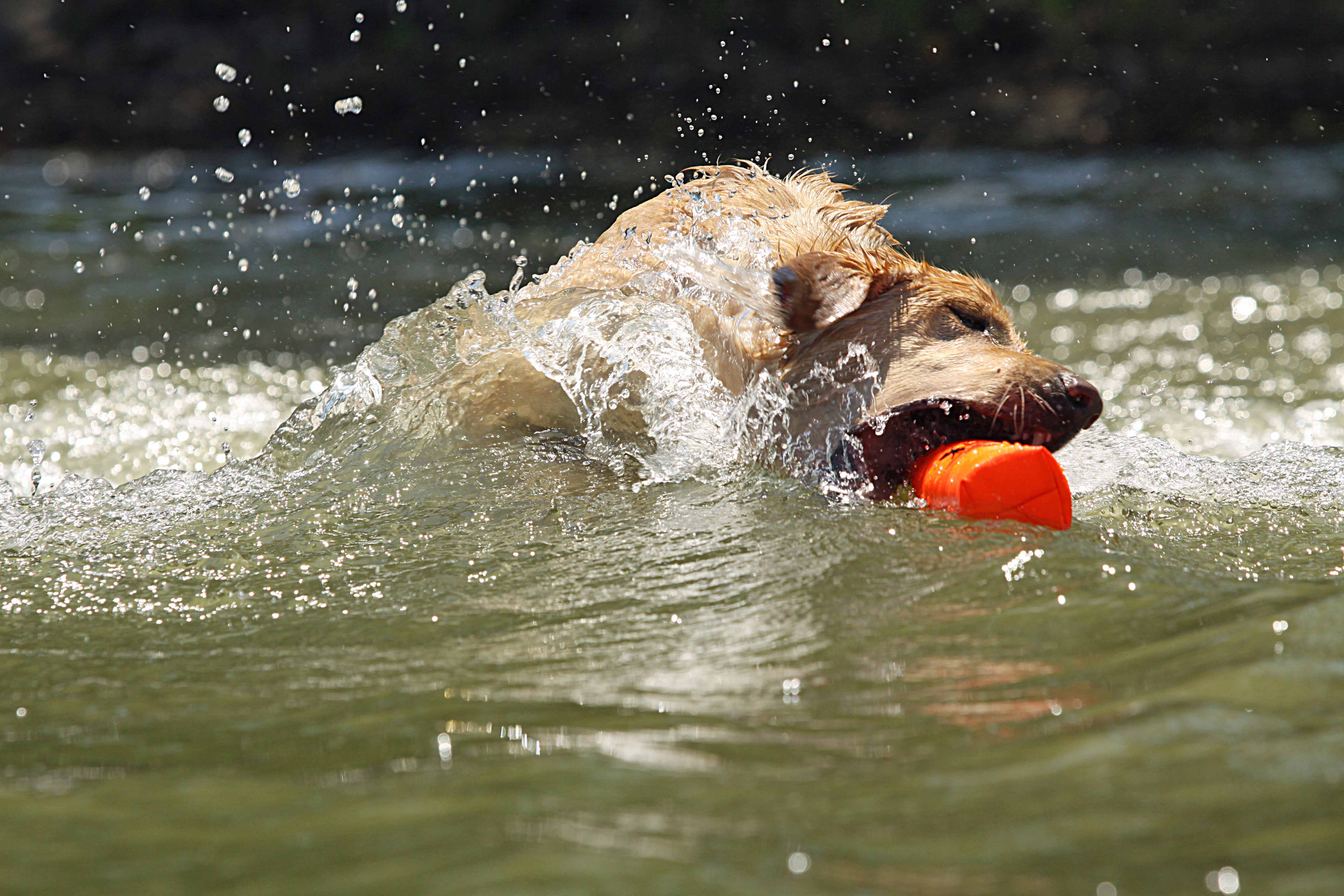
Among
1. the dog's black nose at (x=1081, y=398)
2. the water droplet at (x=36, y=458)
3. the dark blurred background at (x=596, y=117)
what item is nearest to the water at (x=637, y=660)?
the water droplet at (x=36, y=458)

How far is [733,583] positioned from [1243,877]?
56.4 inches

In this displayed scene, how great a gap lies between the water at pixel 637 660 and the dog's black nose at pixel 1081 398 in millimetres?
287

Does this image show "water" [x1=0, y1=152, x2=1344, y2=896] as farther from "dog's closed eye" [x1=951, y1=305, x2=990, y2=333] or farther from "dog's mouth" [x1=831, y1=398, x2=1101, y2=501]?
"dog's closed eye" [x1=951, y1=305, x2=990, y2=333]

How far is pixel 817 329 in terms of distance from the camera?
12.9ft

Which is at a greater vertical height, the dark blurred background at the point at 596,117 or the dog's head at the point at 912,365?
the dark blurred background at the point at 596,117

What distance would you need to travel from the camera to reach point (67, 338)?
8.59 metres

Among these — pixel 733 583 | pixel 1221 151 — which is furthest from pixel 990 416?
pixel 1221 151

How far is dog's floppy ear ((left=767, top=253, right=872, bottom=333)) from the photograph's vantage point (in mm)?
3889

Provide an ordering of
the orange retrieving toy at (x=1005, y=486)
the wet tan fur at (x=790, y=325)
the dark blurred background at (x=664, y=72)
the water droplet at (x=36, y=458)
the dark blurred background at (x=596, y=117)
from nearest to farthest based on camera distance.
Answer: the orange retrieving toy at (x=1005, y=486) < the wet tan fur at (x=790, y=325) < the water droplet at (x=36, y=458) < the dark blurred background at (x=596, y=117) < the dark blurred background at (x=664, y=72)

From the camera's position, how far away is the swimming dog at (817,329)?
3686mm

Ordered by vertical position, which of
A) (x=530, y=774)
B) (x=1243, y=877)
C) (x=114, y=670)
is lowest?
(x=1243, y=877)

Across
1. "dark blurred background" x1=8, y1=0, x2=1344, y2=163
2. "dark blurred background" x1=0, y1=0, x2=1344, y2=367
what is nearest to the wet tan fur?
"dark blurred background" x1=0, y1=0, x2=1344, y2=367

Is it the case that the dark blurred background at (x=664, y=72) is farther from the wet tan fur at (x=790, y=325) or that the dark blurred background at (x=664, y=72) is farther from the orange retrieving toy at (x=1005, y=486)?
the orange retrieving toy at (x=1005, y=486)

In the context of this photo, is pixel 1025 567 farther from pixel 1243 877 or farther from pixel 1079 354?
pixel 1079 354
